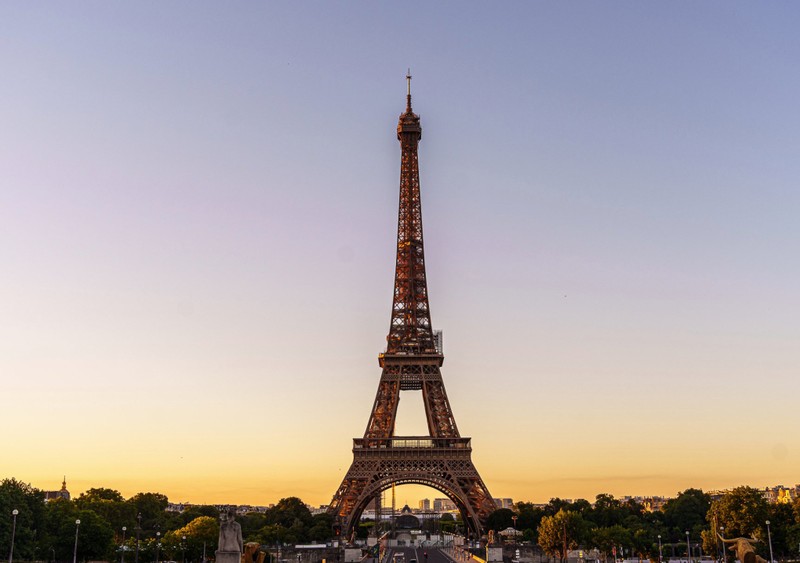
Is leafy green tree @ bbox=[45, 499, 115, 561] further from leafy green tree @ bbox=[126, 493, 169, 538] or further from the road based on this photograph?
leafy green tree @ bbox=[126, 493, 169, 538]

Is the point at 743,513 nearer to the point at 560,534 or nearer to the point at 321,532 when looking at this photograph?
the point at 560,534

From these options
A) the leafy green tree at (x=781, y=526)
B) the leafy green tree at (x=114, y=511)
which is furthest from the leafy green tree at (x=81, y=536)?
the leafy green tree at (x=781, y=526)

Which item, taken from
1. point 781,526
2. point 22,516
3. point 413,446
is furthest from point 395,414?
point 22,516

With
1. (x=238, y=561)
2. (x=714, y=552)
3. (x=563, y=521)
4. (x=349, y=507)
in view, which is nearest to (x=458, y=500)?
(x=349, y=507)

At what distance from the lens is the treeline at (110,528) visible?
69.1 metres

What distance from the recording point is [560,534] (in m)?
80.8

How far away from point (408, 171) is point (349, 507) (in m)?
45.7

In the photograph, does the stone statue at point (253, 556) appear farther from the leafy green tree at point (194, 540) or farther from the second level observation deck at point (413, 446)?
the second level observation deck at point (413, 446)

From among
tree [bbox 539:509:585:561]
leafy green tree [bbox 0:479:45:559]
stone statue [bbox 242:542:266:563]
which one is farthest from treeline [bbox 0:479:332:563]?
stone statue [bbox 242:542:266:563]

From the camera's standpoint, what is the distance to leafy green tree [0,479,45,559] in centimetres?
6569

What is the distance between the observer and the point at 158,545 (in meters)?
82.6

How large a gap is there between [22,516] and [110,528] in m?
15.0

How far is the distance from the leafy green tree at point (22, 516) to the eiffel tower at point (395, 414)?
117ft

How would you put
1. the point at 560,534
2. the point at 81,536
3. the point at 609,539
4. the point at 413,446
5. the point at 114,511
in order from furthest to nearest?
the point at 114,511
the point at 413,446
the point at 609,539
the point at 560,534
the point at 81,536
